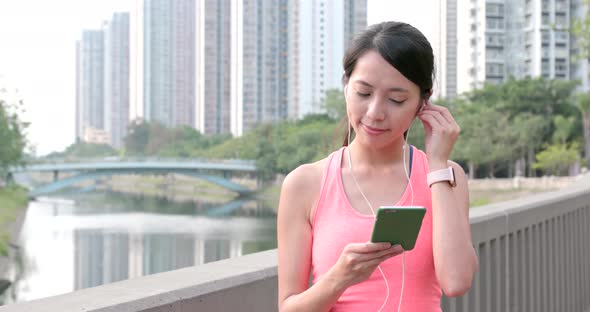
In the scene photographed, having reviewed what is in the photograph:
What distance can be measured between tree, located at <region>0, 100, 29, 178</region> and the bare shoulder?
29.6 m

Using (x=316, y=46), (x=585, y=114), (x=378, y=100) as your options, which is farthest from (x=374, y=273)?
(x=316, y=46)

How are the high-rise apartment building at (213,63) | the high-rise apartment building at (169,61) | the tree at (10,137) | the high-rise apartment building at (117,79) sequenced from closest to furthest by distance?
the tree at (10,137), the high-rise apartment building at (213,63), the high-rise apartment building at (169,61), the high-rise apartment building at (117,79)

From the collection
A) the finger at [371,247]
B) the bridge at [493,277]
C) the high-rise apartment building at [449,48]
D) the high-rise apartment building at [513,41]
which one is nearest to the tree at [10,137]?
the high-rise apartment building at [513,41]

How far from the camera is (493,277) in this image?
2332 mm

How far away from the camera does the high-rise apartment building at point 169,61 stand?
187 ft

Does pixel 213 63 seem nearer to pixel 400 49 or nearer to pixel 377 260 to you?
pixel 400 49

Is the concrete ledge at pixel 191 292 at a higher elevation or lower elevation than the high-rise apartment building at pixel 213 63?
lower

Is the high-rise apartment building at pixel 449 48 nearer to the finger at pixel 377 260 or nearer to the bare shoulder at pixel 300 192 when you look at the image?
the bare shoulder at pixel 300 192

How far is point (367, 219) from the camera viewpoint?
1150 millimetres

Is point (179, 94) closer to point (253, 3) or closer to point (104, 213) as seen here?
point (253, 3)

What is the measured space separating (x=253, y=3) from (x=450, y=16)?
42.0 ft

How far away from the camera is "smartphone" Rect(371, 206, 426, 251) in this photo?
3.20 feet

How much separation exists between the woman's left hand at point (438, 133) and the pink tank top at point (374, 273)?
0.10 meters

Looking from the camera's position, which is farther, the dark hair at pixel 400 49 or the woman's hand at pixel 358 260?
the dark hair at pixel 400 49
